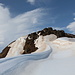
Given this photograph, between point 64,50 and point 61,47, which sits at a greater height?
point 61,47

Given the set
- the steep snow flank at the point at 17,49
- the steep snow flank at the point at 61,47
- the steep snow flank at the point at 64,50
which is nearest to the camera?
the steep snow flank at the point at 64,50

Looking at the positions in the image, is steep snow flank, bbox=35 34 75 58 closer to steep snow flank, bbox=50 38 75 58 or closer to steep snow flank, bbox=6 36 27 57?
steep snow flank, bbox=50 38 75 58

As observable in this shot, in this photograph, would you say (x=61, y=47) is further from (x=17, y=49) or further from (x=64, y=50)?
(x=17, y=49)

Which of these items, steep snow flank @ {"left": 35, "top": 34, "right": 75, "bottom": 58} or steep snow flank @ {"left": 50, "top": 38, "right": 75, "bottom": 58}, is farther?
steep snow flank @ {"left": 35, "top": 34, "right": 75, "bottom": 58}

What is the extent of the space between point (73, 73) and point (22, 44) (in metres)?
43.6

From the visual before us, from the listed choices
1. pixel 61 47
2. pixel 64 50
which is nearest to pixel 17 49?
pixel 61 47

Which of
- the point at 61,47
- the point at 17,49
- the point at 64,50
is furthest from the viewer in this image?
the point at 17,49

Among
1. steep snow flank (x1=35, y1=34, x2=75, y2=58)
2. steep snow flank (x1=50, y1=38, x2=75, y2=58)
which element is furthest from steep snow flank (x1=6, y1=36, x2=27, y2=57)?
steep snow flank (x1=50, y1=38, x2=75, y2=58)

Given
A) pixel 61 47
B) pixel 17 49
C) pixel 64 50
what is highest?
pixel 17 49

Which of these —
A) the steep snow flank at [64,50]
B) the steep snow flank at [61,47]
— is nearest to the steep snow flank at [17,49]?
the steep snow flank at [61,47]

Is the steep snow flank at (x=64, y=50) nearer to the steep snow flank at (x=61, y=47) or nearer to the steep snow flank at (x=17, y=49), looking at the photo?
the steep snow flank at (x=61, y=47)

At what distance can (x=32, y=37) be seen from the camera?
178 ft

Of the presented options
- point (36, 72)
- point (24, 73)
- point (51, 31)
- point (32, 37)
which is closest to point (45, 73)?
point (36, 72)

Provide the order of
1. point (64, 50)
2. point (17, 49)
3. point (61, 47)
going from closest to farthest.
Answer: point (64, 50) < point (61, 47) < point (17, 49)
